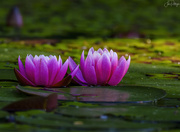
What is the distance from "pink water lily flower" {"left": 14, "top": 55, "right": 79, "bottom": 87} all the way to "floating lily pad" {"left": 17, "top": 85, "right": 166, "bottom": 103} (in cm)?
11

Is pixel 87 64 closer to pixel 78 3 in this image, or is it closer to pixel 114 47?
pixel 114 47

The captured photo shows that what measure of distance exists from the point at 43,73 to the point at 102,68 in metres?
0.39

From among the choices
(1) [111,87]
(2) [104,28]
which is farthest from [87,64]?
(2) [104,28]

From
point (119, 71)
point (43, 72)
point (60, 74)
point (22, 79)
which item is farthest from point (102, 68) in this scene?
point (22, 79)

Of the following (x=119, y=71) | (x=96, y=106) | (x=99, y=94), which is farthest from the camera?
(x=119, y=71)

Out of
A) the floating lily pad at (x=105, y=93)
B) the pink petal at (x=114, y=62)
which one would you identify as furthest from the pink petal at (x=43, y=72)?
the pink petal at (x=114, y=62)

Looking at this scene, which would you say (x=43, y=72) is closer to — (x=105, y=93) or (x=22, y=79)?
(x=22, y=79)

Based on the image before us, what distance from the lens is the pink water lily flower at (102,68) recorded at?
2574 mm

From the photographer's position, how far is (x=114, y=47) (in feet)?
17.3

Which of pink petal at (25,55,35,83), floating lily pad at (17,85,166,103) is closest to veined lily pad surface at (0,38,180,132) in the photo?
floating lily pad at (17,85,166,103)

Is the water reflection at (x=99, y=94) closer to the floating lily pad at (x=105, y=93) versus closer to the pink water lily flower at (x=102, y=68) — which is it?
the floating lily pad at (x=105, y=93)

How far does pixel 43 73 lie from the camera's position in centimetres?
250

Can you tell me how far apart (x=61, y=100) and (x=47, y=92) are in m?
0.15

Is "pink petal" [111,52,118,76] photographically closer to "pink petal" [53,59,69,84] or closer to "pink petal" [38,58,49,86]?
"pink petal" [53,59,69,84]
